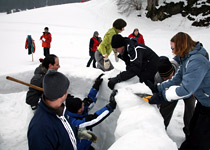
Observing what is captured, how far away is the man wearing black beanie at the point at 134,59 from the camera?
233 centimetres

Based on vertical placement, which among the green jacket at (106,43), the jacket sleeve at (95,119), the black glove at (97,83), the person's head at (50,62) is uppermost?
the green jacket at (106,43)

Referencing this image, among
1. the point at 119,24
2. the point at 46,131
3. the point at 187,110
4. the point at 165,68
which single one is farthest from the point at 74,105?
the point at 119,24

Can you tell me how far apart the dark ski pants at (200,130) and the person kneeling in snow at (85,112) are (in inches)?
42.1

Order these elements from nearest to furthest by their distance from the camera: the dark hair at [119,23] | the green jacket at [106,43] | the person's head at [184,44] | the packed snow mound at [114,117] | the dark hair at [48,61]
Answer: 1. the packed snow mound at [114,117]
2. the person's head at [184,44]
3. the dark hair at [48,61]
4. the dark hair at [119,23]
5. the green jacket at [106,43]

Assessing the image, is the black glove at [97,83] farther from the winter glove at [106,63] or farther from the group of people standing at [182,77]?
the winter glove at [106,63]

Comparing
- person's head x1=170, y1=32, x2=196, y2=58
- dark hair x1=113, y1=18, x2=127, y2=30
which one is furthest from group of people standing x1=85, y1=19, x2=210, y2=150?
dark hair x1=113, y1=18, x2=127, y2=30

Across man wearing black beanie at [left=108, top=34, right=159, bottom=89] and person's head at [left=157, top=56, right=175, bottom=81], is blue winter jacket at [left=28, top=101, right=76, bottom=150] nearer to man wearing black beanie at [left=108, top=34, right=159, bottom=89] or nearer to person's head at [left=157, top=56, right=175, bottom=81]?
man wearing black beanie at [left=108, top=34, right=159, bottom=89]

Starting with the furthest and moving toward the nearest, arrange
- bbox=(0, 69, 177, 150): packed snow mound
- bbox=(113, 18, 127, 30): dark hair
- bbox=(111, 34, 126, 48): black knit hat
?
1. bbox=(113, 18, 127, 30): dark hair
2. bbox=(111, 34, 126, 48): black knit hat
3. bbox=(0, 69, 177, 150): packed snow mound

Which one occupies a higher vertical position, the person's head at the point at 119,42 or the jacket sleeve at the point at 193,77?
the person's head at the point at 119,42

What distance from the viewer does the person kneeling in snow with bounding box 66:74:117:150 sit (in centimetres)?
194

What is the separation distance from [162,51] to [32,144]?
8963mm

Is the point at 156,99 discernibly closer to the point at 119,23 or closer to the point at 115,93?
the point at 115,93

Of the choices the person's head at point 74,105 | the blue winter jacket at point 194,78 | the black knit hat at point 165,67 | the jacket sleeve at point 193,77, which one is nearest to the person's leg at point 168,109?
the black knit hat at point 165,67

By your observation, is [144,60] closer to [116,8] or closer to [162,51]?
[162,51]
